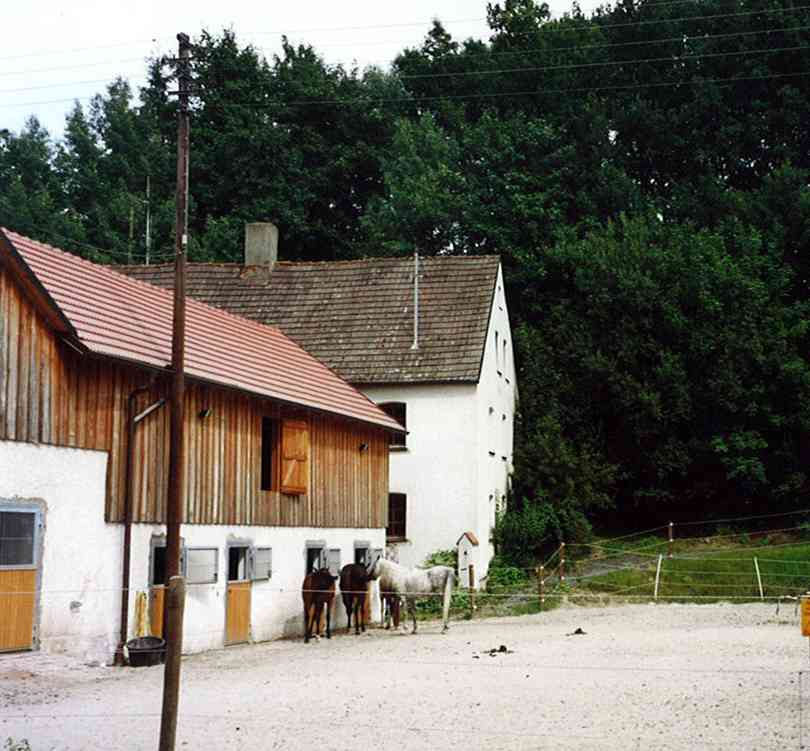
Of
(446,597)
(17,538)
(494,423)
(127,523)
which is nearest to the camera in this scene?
(17,538)

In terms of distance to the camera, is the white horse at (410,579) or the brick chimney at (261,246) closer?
the white horse at (410,579)

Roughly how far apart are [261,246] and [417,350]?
301 inches

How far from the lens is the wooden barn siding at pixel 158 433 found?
18.9 meters

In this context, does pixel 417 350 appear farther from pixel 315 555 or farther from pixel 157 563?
pixel 157 563

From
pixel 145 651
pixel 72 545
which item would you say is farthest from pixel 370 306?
pixel 72 545

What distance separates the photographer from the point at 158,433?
860 inches

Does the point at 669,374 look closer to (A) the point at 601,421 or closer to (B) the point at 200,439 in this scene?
(A) the point at 601,421

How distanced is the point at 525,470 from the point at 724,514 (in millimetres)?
7344

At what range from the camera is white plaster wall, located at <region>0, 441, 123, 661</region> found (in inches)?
731

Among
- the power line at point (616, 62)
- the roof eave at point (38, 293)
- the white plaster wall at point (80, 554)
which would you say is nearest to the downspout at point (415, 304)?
the white plaster wall at point (80, 554)

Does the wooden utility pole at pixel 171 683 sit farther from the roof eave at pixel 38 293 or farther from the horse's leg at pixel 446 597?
the horse's leg at pixel 446 597

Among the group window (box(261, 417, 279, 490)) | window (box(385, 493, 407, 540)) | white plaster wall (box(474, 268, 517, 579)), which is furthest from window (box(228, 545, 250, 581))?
white plaster wall (box(474, 268, 517, 579))

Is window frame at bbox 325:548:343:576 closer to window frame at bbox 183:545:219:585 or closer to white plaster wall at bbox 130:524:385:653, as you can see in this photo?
white plaster wall at bbox 130:524:385:653

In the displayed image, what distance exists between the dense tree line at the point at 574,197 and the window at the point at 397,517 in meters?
3.48
